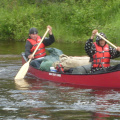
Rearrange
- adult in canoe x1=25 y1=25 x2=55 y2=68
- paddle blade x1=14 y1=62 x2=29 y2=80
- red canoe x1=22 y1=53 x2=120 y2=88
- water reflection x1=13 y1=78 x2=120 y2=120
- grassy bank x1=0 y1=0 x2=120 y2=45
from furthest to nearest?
grassy bank x1=0 y1=0 x2=120 y2=45 → adult in canoe x1=25 y1=25 x2=55 y2=68 → paddle blade x1=14 y1=62 x2=29 y2=80 → red canoe x1=22 y1=53 x2=120 y2=88 → water reflection x1=13 y1=78 x2=120 y2=120

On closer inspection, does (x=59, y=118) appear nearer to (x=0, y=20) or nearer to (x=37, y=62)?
(x=37, y=62)

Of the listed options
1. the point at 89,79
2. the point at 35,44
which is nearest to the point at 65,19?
the point at 35,44

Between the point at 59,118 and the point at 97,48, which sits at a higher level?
the point at 97,48

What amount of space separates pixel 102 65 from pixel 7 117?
9.90 ft

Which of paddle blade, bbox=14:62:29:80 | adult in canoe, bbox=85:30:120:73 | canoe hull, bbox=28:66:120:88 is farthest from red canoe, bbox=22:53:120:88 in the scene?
paddle blade, bbox=14:62:29:80

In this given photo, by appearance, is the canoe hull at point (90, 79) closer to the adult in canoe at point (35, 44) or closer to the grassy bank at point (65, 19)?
the adult in canoe at point (35, 44)

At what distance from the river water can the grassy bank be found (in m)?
7.62

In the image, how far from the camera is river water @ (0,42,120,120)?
6.30 meters

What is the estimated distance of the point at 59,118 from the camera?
6.12m

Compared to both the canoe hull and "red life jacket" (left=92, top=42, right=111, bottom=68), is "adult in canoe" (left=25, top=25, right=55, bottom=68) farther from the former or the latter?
"red life jacket" (left=92, top=42, right=111, bottom=68)

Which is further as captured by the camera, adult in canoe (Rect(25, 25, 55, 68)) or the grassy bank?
the grassy bank

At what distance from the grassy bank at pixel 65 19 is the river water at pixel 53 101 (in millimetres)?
7620

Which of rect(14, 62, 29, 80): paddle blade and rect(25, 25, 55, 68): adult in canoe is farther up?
rect(25, 25, 55, 68): adult in canoe

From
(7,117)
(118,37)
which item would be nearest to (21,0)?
(118,37)
